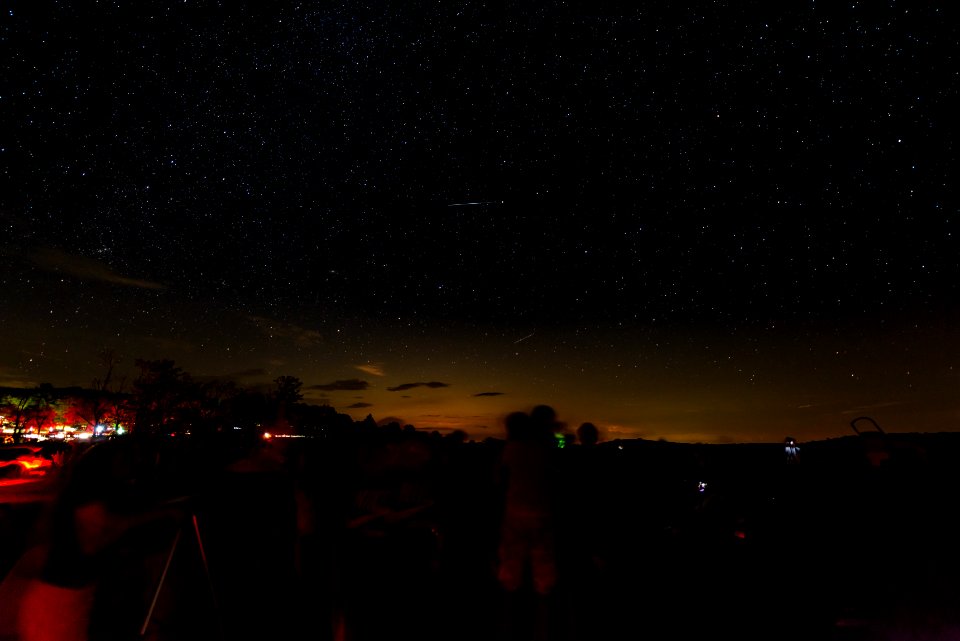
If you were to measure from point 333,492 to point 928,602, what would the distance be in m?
4.75

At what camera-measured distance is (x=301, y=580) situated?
13.2 ft

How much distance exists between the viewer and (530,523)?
14.5 feet

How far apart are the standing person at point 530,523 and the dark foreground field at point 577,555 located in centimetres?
11

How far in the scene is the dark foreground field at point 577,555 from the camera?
3.98 meters

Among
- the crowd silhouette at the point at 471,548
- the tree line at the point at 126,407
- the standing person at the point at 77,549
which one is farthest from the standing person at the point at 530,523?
the tree line at the point at 126,407

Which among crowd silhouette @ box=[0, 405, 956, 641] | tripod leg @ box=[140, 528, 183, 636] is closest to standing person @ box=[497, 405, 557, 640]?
crowd silhouette @ box=[0, 405, 956, 641]

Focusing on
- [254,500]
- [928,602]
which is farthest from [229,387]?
[928,602]

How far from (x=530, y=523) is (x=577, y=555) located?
3.60 m

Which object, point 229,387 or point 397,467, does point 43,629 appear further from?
point 229,387

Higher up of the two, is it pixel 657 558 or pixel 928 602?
pixel 928 602

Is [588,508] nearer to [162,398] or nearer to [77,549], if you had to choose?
[77,549]

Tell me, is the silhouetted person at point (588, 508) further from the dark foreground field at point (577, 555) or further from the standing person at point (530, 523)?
the standing person at point (530, 523)

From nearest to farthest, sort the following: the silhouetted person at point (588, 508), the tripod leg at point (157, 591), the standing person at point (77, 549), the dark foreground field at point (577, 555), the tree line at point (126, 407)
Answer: the standing person at point (77, 549) < the tripod leg at point (157, 591) < the dark foreground field at point (577, 555) < the silhouetted person at point (588, 508) < the tree line at point (126, 407)

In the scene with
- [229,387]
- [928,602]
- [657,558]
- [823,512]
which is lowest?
Answer: [657,558]
